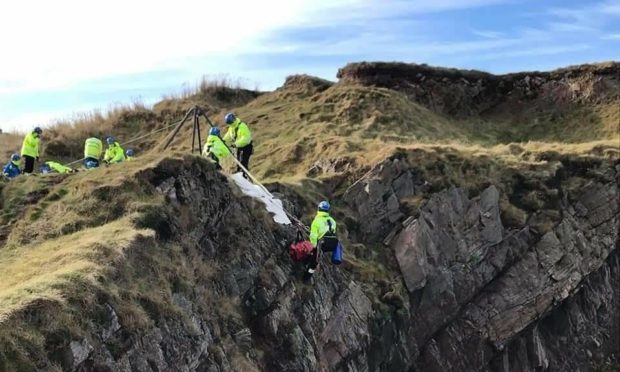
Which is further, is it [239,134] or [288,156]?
[288,156]

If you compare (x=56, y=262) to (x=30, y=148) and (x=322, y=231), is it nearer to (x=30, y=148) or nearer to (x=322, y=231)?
(x=322, y=231)

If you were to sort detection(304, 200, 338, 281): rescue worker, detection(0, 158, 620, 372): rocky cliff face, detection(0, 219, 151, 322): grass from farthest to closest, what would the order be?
detection(304, 200, 338, 281): rescue worker → detection(0, 158, 620, 372): rocky cliff face → detection(0, 219, 151, 322): grass

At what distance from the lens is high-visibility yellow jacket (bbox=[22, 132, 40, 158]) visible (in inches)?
792

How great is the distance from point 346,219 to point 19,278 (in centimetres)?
1251

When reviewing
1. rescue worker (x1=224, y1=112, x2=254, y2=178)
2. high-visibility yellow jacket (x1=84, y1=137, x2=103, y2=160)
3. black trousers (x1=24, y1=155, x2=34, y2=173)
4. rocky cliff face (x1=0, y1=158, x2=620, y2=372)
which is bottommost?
rocky cliff face (x1=0, y1=158, x2=620, y2=372)

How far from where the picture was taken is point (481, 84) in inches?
1645

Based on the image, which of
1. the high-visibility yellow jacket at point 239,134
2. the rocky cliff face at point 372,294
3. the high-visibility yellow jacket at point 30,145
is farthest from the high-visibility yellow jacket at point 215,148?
the high-visibility yellow jacket at point 30,145

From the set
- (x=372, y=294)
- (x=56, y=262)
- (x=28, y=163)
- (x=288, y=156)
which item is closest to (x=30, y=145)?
(x=28, y=163)

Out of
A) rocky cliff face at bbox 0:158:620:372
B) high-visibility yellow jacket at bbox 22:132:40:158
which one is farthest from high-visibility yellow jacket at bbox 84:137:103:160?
rocky cliff face at bbox 0:158:620:372

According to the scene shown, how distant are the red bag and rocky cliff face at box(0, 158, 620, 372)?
285 mm

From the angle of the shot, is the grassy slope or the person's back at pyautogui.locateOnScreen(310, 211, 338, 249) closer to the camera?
the grassy slope

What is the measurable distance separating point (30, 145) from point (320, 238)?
10.2m

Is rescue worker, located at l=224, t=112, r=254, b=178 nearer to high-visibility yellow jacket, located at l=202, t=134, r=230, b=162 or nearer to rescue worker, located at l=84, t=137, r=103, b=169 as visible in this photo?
high-visibility yellow jacket, located at l=202, t=134, r=230, b=162

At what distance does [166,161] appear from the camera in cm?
1541
